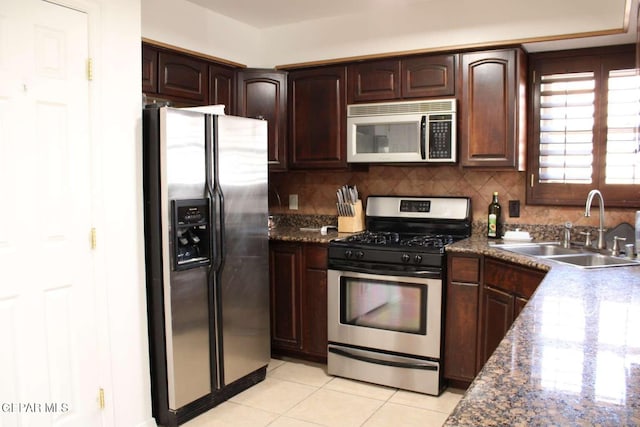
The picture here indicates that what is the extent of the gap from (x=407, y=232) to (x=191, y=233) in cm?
167

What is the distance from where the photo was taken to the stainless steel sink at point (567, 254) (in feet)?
9.24

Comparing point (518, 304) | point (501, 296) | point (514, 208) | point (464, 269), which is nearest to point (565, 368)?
point (518, 304)

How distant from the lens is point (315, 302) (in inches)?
146

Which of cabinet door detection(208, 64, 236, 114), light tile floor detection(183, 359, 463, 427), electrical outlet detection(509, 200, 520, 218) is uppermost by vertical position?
cabinet door detection(208, 64, 236, 114)

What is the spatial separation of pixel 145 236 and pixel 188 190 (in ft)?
1.09

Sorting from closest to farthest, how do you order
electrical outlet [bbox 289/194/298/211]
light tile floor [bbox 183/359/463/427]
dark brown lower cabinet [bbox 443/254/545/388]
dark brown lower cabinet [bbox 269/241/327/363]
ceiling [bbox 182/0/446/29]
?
light tile floor [bbox 183/359/463/427] < dark brown lower cabinet [bbox 443/254/545/388] < ceiling [bbox 182/0/446/29] < dark brown lower cabinet [bbox 269/241/327/363] < electrical outlet [bbox 289/194/298/211]

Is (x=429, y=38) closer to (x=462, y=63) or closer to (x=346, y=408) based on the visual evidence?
(x=462, y=63)

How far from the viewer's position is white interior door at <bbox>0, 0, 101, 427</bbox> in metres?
2.19

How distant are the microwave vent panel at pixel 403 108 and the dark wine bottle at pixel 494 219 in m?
0.71

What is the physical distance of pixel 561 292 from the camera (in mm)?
2047

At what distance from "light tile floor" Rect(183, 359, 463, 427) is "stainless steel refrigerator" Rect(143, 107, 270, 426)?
0.13 meters

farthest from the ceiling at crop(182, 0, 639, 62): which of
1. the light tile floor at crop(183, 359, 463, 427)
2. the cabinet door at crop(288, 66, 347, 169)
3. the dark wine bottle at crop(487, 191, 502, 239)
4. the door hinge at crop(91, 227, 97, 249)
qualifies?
the light tile floor at crop(183, 359, 463, 427)

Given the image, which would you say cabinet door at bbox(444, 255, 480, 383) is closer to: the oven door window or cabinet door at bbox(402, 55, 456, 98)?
the oven door window

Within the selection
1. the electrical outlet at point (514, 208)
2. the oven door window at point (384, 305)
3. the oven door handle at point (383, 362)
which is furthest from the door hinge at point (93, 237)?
the electrical outlet at point (514, 208)
